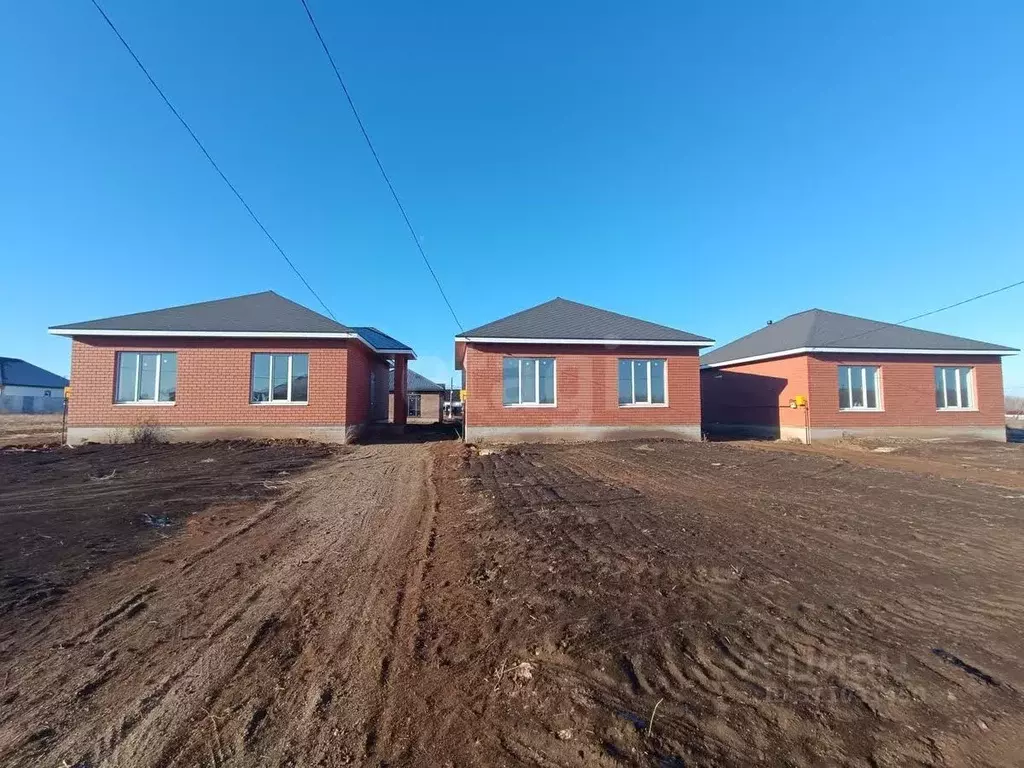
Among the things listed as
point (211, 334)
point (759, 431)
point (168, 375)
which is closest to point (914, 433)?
point (759, 431)

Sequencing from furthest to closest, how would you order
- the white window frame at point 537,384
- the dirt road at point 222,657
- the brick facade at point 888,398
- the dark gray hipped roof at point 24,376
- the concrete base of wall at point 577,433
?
the dark gray hipped roof at point 24,376, the brick facade at point 888,398, the white window frame at point 537,384, the concrete base of wall at point 577,433, the dirt road at point 222,657

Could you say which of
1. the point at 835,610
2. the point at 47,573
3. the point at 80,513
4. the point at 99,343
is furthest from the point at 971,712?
the point at 99,343

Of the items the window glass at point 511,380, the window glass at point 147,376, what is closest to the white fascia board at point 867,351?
the window glass at point 511,380

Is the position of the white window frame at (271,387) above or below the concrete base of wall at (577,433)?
above

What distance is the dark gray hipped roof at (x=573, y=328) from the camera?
14984 millimetres

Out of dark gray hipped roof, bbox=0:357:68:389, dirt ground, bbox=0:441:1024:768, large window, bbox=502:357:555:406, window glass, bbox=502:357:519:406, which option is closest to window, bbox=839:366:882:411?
large window, bbox=502:357:555:406

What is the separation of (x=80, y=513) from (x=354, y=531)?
3.75m

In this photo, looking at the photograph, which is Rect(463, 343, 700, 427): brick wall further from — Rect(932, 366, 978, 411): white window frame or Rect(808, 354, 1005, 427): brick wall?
Rect(932, 366, 978, 411): white window frame

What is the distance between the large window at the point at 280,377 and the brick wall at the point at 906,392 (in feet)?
53.5

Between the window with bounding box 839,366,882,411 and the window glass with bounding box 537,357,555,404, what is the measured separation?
10000mm

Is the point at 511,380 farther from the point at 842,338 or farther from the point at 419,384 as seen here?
the point at 419,384

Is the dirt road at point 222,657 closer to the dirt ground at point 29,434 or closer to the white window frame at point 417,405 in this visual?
the dirt ground at point 29,434

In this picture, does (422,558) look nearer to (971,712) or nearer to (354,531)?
(354,531)

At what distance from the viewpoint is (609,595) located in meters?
3.63
